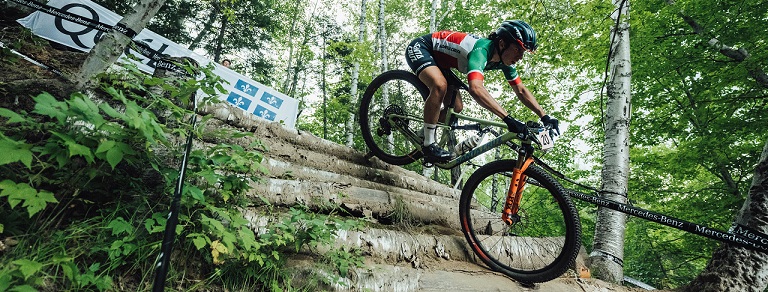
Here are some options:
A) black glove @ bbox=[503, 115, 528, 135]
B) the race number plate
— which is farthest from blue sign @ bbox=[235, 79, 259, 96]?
the race number plate

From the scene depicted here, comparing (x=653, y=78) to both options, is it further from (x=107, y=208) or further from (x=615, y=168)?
(x=107, y=208)

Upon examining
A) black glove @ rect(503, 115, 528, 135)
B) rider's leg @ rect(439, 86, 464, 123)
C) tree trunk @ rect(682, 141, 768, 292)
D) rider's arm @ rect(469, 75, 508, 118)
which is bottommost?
tree trunk @ rect(682, 141, 768, 292)

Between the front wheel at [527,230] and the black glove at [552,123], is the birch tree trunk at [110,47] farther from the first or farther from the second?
the black glove at [552,123]

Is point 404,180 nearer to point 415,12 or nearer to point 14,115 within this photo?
point 14,115

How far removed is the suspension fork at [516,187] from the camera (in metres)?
2.68

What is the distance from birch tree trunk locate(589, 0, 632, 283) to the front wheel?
2.59 ft

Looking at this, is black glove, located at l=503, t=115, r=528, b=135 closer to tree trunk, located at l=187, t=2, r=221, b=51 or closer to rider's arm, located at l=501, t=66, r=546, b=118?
rider's arm, located at l=501, t=66, r=546, b=118

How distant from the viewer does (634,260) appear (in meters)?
13.4

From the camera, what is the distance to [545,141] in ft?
8.58

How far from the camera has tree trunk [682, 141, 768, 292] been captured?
2404 millimetres

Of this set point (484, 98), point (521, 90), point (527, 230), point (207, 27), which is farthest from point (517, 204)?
point (207, 27)

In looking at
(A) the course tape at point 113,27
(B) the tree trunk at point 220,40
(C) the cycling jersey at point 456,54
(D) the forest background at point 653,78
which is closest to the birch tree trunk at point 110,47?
(A) the course tape at point 113,27

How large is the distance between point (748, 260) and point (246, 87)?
32.8ft

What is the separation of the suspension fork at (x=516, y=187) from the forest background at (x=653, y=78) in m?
0.95
